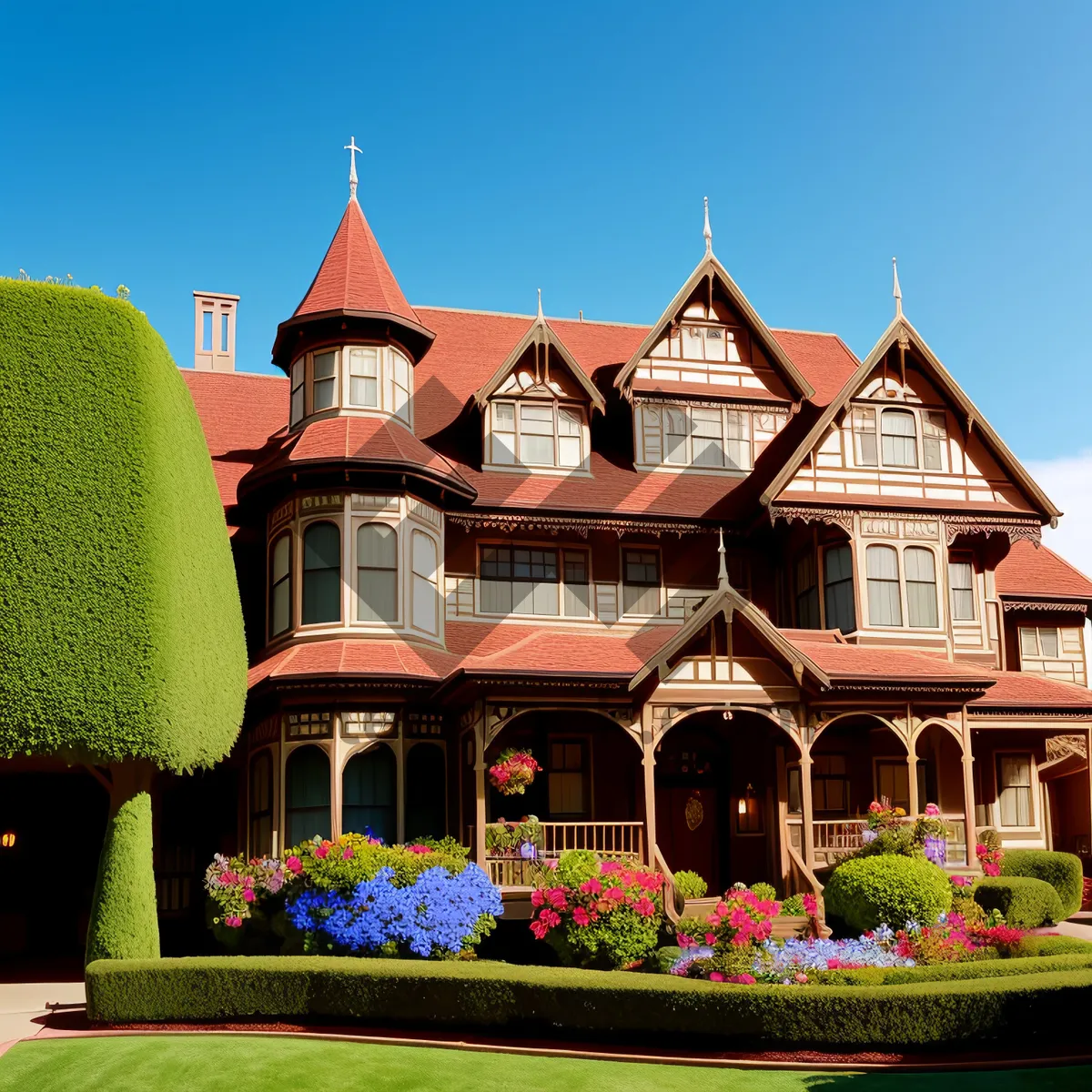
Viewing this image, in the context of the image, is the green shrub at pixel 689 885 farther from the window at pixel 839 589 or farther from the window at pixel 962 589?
the window at pixel 962 589

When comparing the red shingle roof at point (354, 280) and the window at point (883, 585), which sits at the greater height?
the red shingle roof at point (354, 280)

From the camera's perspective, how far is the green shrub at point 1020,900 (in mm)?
25375

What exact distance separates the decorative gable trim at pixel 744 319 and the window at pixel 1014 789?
9.61 m

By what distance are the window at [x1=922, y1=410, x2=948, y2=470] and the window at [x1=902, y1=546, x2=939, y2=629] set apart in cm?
201

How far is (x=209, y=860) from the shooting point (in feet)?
99.2

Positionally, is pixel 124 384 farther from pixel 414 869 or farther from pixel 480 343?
pixel 480 343

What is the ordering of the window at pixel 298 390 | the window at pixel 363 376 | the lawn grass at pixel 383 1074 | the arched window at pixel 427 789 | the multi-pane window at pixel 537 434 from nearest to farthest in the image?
the lawn grass at pixel 383 1074 → the arched window at pixel 427 789 → the window at pixel 363 376 → the window at pixel 298 390 → the multi-pane window at pixel 537 434

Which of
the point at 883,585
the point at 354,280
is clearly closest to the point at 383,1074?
the point at 883,585

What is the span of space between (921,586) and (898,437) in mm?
3354

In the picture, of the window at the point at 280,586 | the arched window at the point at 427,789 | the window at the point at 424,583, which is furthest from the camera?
the window at the point at 424,583

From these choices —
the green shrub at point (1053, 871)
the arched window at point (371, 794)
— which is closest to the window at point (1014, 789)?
the green shrub at point (1053, 871)

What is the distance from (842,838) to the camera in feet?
89.4

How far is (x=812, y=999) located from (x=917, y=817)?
9140mm

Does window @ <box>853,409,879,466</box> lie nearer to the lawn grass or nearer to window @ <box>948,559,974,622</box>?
window @ <box>948,559,974,622</box>
